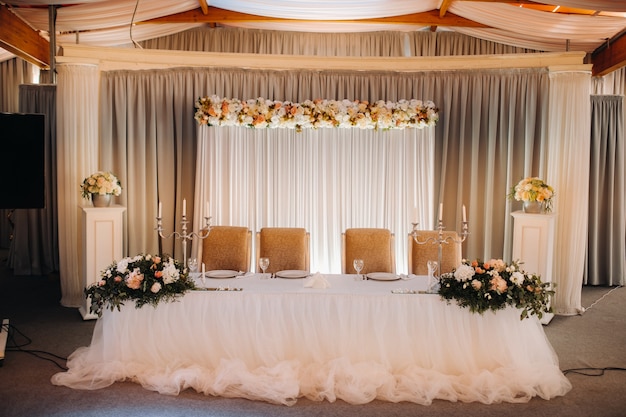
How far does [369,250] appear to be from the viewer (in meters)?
5.20

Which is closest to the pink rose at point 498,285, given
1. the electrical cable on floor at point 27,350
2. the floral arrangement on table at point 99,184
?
the electrical cable on floor at point 27,350

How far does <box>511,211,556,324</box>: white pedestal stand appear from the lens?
18.5ft

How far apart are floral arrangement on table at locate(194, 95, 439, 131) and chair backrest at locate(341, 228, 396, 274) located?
1429mm

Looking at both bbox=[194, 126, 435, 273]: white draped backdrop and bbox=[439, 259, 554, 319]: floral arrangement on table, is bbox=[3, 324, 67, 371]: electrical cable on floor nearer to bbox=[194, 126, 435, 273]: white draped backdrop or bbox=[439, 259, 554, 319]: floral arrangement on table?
bbox=[194, 126, 435, 273]: white draped backdrop

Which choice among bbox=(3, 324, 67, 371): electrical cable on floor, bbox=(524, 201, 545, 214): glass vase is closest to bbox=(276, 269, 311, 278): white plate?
bbox=(3, 324, 67, 371): electrical cable on floor

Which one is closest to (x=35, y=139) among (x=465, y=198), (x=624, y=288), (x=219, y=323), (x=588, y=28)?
(x=219, y=323)

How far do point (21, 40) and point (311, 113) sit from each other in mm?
3376

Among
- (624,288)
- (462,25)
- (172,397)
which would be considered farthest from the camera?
(624,288)

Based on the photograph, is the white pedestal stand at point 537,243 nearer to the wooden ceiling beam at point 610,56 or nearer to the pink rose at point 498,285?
the pink rose at point 498,285

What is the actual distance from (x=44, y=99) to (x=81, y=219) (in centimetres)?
327

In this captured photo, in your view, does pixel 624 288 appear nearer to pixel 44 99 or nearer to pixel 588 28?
pixel 588 28

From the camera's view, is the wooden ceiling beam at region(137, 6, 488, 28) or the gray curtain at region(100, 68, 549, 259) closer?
the gray curtain at region(100, 68, 549, 259)

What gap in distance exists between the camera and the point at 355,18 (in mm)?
6648

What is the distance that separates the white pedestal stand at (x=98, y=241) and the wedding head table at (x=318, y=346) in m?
1.69
